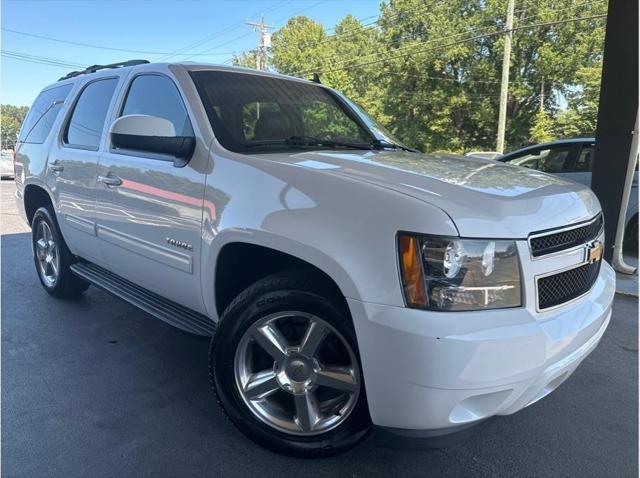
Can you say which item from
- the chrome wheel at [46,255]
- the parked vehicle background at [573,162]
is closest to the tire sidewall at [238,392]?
the chrome wheel at [46,255]

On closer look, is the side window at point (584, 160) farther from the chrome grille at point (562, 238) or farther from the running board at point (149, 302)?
the running board at point (149, 302)

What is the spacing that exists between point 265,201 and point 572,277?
1405 millimetres

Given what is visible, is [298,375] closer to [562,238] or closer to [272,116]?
[562,238]

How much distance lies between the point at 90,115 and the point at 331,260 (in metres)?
2.92

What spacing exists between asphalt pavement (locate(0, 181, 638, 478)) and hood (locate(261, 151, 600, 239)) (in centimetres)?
85

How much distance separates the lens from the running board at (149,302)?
2.86 m

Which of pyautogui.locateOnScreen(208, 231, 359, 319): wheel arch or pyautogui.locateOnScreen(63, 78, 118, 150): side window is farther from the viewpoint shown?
pyautogui.locateOnScreen(63, 78, 118, 150): side window

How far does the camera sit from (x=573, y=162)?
23.9 ft

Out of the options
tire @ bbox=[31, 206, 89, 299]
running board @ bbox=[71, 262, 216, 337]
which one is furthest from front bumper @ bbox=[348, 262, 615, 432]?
tire @ bbox=[31, 206, 89, 299]

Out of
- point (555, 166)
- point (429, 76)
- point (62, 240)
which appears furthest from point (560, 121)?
point (62, 240)

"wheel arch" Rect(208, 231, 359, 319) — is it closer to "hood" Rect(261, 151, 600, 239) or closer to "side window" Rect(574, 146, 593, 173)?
"hood" Rect(261, 151, 600, 239)

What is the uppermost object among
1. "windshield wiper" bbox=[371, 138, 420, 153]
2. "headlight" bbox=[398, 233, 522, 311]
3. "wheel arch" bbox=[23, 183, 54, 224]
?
"windshield wiper" bbox=[371, 138, 420, 153]

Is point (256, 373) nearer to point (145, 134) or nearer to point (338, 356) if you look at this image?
point (338, 356)

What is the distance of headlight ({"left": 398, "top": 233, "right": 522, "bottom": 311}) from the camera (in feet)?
6.21
